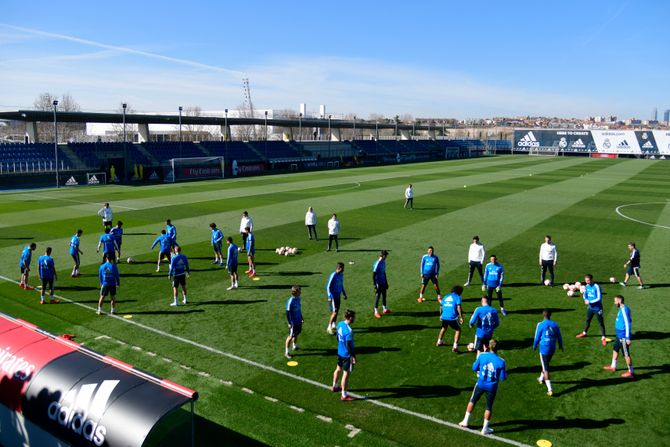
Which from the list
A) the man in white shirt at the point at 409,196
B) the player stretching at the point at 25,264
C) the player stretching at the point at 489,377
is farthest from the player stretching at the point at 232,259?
the man in white shirt at the point at 409,196

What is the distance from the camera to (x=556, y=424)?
9312mm

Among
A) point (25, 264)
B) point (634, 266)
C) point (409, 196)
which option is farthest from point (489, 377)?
point (409, 196)

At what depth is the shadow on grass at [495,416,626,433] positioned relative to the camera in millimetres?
9180

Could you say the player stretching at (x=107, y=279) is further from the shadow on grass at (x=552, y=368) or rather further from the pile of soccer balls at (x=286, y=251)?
the shadow on grass at (x=552, y=368)

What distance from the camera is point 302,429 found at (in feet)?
29.7

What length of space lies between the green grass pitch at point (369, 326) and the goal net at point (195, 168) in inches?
896

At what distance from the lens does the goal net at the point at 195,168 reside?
182 feet

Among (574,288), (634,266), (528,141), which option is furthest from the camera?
(528,141)

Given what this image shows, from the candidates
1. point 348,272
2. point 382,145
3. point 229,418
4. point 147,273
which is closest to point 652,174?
point 382,145

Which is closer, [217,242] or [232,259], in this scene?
[232,259]

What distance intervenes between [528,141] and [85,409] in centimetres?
13228

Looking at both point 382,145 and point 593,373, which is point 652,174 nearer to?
point 382,145

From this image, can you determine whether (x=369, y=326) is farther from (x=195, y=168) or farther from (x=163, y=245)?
(x=195, y=168)

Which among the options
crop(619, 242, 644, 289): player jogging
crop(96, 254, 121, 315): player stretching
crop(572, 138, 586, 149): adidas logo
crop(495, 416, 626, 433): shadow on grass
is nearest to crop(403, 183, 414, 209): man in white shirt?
crop(619, 242, 644, 289): player jogging
